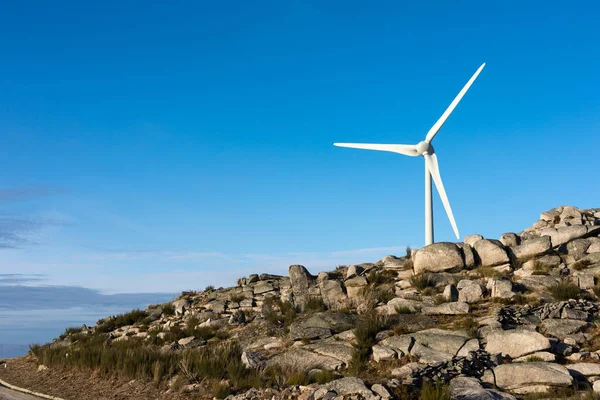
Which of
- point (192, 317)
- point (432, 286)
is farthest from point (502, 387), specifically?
point (192, 317)

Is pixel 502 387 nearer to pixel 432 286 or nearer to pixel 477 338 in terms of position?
pixel 477 338

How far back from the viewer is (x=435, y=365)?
16875 mm

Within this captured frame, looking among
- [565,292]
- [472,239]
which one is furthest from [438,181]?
[565,292]

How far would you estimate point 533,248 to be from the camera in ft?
99.3

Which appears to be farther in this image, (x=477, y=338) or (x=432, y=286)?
(x=432, y=286)

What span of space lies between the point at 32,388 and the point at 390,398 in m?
15.3

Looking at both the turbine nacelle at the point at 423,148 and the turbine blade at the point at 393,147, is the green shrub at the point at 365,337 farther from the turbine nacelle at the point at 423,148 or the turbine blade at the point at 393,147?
the turbine blade at the point at 393,147

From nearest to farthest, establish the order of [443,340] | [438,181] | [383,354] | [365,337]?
[383,354] < [443,340] < [365,337] < [438,181]

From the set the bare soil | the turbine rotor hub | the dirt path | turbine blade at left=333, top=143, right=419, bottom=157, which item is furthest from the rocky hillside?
turbine blade at left=333, top=143, right=419, bottom=157

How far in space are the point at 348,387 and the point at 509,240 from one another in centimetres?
2010

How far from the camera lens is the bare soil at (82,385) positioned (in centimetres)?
1823

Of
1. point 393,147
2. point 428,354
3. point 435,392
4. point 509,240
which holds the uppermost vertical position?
point 393,147

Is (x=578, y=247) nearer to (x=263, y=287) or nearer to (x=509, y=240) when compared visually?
(x=509, y=240)

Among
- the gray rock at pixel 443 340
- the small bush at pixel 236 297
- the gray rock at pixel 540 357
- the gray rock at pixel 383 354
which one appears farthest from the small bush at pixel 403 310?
the small bush at pixel 236 297
